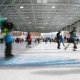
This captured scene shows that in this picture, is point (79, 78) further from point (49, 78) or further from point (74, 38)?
point (74, 38)

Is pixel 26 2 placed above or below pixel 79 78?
above

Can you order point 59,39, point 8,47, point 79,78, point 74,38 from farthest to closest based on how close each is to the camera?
point 59,39 → point 74,38 → point 8,47 → point 79,78

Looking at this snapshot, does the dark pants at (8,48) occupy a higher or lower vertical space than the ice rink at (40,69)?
higher

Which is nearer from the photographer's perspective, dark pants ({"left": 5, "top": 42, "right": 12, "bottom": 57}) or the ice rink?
the ice rink

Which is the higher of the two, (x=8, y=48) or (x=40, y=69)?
(x=8, y=48)

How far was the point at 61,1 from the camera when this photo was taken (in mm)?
28141

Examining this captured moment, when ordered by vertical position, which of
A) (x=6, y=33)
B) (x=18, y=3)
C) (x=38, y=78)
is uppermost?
(x=18, y=3)

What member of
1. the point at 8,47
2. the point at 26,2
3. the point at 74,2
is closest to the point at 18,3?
the point at 26,2

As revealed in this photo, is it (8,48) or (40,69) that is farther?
(8,48)

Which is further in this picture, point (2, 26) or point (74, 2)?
point (74, 2)

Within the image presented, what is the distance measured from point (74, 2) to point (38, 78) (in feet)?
86.4

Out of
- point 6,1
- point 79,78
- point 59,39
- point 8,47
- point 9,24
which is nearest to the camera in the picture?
point 79,78

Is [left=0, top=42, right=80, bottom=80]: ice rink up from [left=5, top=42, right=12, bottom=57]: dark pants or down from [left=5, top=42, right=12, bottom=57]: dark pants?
down

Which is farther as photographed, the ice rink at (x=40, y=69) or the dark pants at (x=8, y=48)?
the dark pants at (x=8, y=48)
